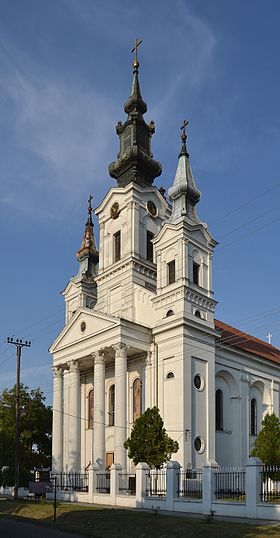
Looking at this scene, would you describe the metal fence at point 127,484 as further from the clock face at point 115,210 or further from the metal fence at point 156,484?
the clock face at point 115,210

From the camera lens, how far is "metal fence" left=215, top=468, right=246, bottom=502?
77.4 ft

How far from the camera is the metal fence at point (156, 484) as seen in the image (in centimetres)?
2831

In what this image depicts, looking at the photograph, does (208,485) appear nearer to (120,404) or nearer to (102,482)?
(102,482)

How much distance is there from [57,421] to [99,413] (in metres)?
5.97

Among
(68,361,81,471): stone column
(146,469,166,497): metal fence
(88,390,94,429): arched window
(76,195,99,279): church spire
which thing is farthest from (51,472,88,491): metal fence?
(76,195,99,279): church spire

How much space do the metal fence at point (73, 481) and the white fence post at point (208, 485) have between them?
14.0 m

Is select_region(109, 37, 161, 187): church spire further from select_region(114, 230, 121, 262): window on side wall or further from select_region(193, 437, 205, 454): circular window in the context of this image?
select_region(193, 437, 205, 454): circular window

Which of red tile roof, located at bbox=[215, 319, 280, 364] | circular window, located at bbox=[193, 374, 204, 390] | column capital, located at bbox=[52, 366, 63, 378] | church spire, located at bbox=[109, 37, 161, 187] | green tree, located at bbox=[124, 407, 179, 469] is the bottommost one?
green tree, located at bbox=[124, 407, 179, 469]

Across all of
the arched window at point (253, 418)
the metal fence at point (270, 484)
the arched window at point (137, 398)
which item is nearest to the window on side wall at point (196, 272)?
the arched window at point (137, 398)

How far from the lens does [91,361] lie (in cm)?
4388

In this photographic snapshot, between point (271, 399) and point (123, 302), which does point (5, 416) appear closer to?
point (123, 302)

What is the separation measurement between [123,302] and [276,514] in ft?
79.6

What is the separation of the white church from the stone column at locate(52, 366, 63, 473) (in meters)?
0.07

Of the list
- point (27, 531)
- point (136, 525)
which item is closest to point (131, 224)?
point (136, 525)
